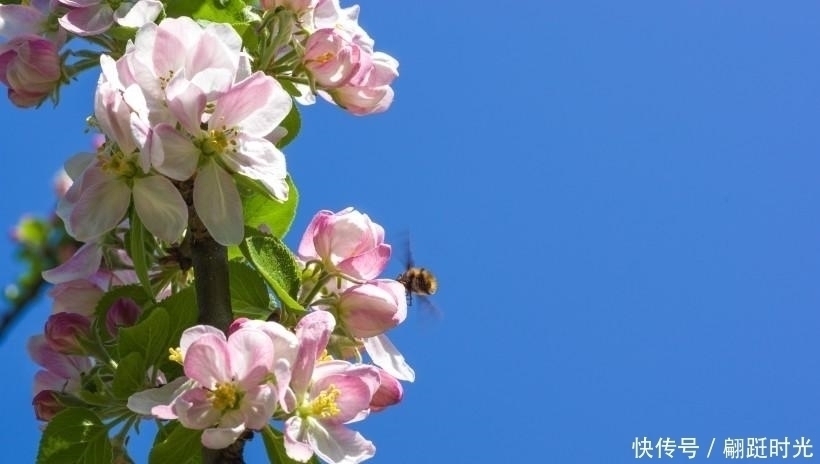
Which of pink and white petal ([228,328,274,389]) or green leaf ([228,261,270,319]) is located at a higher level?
green leaf ([228,261,270,319])

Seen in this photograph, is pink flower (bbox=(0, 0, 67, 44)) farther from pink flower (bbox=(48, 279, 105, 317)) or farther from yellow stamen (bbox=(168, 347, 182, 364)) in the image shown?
yellow stamen (bbox=(168, 347, 182, 364))

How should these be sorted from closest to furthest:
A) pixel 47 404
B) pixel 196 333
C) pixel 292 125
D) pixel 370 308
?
pixel 196 333 < pixel 370 308 < pixel 47 404 < pixel 292 125

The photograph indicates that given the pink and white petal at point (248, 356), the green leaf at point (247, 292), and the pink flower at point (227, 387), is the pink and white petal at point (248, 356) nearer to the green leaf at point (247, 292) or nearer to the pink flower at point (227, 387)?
the pink flower at point (227, 387)

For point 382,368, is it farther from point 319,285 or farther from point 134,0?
point 134,0

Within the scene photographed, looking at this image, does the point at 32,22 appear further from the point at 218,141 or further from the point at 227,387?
the point at 227,387

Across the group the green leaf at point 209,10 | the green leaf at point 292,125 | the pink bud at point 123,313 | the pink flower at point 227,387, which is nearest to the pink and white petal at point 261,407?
the pink flower at point 227,387

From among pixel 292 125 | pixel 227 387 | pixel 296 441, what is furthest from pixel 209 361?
pixel 292 125

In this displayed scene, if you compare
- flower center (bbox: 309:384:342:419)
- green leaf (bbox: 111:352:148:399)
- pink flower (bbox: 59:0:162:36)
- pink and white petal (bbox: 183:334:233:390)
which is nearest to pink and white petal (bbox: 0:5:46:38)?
pink flower (bbox: 59:0:162:36)
